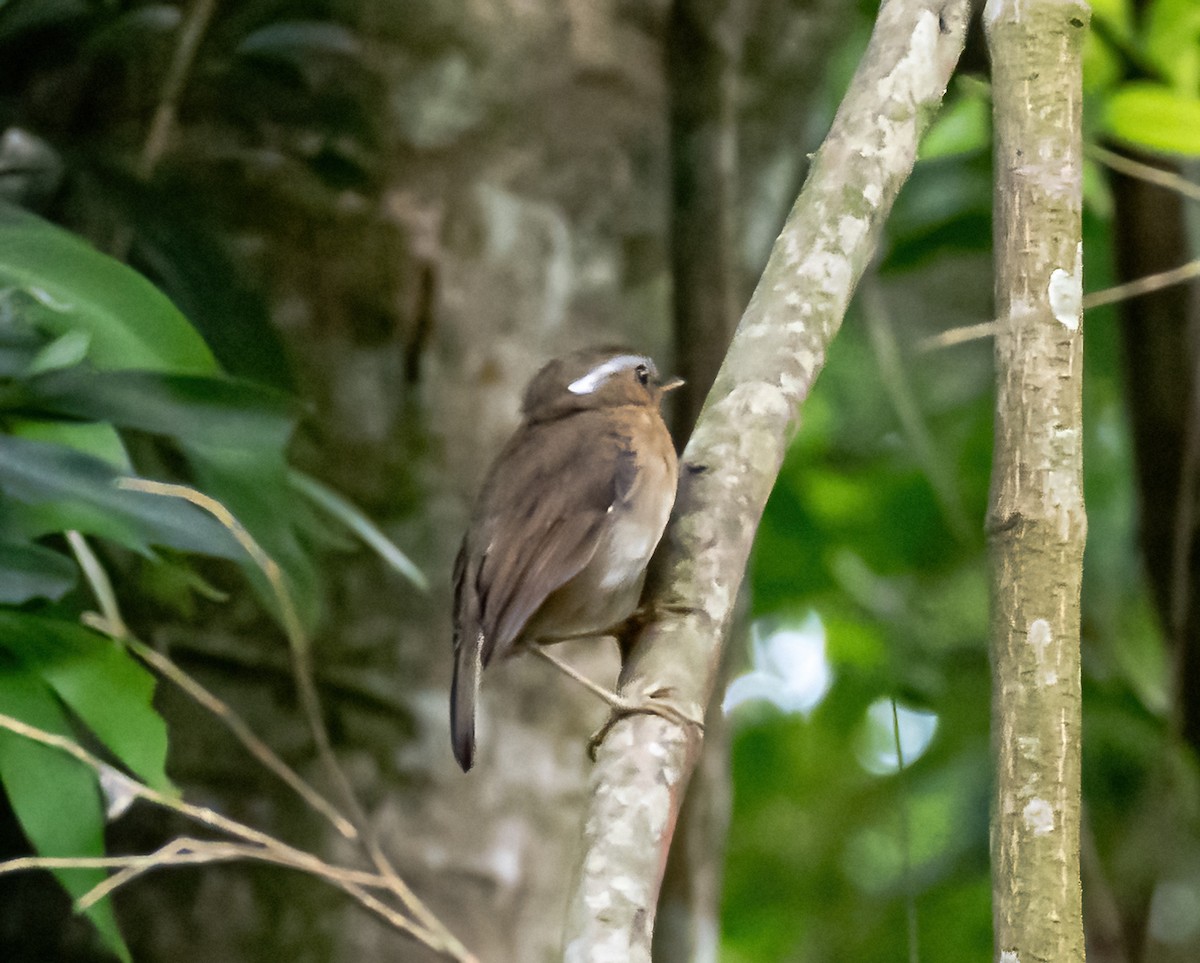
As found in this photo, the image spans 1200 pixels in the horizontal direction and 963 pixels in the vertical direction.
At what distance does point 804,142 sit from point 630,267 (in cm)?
68

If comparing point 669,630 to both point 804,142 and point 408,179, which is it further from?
point 804,142

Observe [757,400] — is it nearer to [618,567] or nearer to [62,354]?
[618,567]

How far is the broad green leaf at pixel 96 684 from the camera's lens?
70.2 inches

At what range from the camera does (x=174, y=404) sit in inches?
74.7

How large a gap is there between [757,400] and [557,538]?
14.7 inches

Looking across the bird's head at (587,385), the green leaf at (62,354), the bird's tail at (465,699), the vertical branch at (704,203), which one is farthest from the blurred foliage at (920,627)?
the green leaf at (62,354)

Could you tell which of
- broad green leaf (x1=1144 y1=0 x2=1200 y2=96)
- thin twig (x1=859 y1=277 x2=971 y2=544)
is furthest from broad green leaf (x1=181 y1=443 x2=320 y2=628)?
broad green leaf (x1=1144 y1=0 x2=1200 y2=96)

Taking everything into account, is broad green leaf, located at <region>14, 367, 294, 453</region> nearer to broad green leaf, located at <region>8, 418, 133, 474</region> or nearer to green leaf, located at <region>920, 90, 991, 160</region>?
broad green leaf, located at <region>8, 418, 133, 474</region>

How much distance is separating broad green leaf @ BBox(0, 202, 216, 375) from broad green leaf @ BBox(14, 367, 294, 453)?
0.21 ft

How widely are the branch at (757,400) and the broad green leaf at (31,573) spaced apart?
753mm

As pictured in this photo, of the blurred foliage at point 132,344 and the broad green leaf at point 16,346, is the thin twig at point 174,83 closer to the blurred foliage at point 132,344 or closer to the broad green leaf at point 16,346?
the blurred foliage at point 132,344

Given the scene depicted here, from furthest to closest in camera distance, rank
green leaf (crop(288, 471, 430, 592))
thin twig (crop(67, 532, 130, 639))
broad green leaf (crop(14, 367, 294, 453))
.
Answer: green leaf (crop(288, 471, 430, 592)), thin twig (crop(67, 532, 130, 639)), broad green leaf (crop(14, 367, 294, 453))

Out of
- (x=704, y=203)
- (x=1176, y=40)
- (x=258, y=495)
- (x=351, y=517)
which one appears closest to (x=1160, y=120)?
(x=1176, y=40)

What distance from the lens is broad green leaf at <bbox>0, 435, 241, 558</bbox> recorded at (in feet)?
5.73
